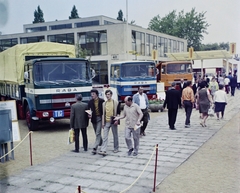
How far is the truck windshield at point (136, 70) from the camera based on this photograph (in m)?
16.0

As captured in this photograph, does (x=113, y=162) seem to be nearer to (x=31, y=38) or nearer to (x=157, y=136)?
(x=157, y=136)

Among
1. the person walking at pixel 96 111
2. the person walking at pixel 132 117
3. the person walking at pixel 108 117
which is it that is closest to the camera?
the person walking at pixel 132 117

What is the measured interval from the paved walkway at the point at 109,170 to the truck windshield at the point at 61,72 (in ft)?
10.2

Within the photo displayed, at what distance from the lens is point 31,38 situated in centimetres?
2802

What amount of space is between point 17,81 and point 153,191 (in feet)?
29.0

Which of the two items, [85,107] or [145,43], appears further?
[145,43]

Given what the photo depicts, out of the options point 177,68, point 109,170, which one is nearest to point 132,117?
point 109,170

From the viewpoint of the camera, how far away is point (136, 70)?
1609 cm

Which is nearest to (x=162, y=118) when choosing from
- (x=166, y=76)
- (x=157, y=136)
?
(x=157, y=136)

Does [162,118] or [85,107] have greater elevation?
[85,107]

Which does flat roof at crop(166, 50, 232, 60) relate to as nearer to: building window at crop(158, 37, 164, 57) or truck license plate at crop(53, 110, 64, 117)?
building window at crop(158, 37, 164, 57)

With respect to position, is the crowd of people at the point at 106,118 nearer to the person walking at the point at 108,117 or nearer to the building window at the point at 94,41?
the person walking at the point at 108,117

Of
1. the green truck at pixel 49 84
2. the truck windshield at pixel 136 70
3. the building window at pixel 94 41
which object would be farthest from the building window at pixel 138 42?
the green truck at pixel 49 84

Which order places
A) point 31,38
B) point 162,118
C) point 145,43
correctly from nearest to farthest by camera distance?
point 162,118
point 31,38
point 145,43
